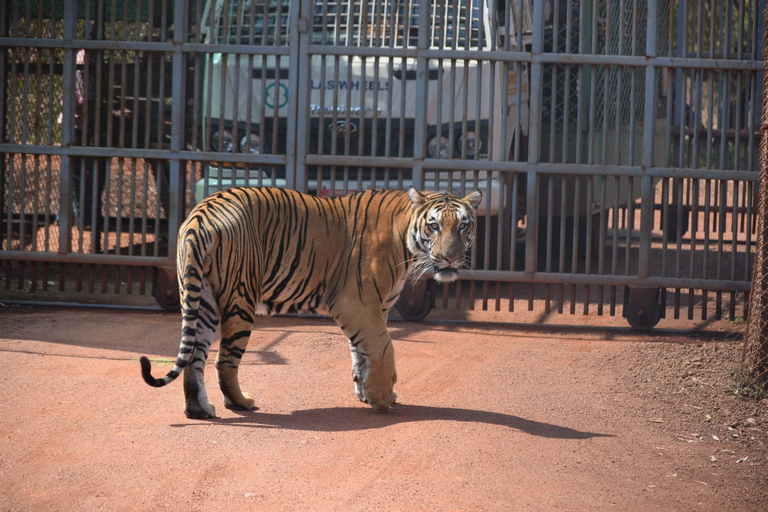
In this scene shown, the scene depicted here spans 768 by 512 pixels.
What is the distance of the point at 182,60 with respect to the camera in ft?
25.4

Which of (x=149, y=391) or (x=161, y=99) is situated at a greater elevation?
(x=161, y=99)

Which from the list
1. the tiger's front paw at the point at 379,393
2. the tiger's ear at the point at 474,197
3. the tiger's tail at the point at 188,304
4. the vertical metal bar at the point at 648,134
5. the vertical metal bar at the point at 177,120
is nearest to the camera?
the tiger's tail at the point at 188,304

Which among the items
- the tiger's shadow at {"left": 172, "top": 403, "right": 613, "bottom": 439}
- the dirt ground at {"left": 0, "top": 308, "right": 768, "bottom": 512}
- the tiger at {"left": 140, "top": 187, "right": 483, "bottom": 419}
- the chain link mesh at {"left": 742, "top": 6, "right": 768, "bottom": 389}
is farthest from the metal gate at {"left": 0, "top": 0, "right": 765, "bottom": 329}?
the tiger's shadow at {"left": 172, "top": 403, "right": 613, "bottom": 439}

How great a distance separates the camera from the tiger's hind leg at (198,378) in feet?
15.6

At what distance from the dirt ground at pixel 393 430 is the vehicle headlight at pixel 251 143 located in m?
1.62

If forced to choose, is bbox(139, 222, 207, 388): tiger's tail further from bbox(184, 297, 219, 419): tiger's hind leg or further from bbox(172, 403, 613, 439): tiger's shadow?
bbox(172, 403, 613, 439): tiger's shadow

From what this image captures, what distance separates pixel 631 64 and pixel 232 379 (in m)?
4.41

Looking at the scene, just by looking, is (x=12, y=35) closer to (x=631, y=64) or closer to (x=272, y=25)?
(x=272, y=25)

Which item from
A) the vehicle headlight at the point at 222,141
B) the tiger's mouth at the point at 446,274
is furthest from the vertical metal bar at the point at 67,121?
the tiger's mouth at the point at 446,274

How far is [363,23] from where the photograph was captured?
7.71 meters

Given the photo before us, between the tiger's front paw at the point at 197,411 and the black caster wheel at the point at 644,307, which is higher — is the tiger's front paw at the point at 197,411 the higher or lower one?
the lower one

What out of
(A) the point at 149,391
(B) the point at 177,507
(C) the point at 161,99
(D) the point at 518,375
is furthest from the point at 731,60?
(B) the point at 177,507

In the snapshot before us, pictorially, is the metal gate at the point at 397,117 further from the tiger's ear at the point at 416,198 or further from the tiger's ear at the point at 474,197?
the tiger's ear at the point at 416,198

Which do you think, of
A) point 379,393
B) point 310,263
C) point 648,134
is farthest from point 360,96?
point 379,393
